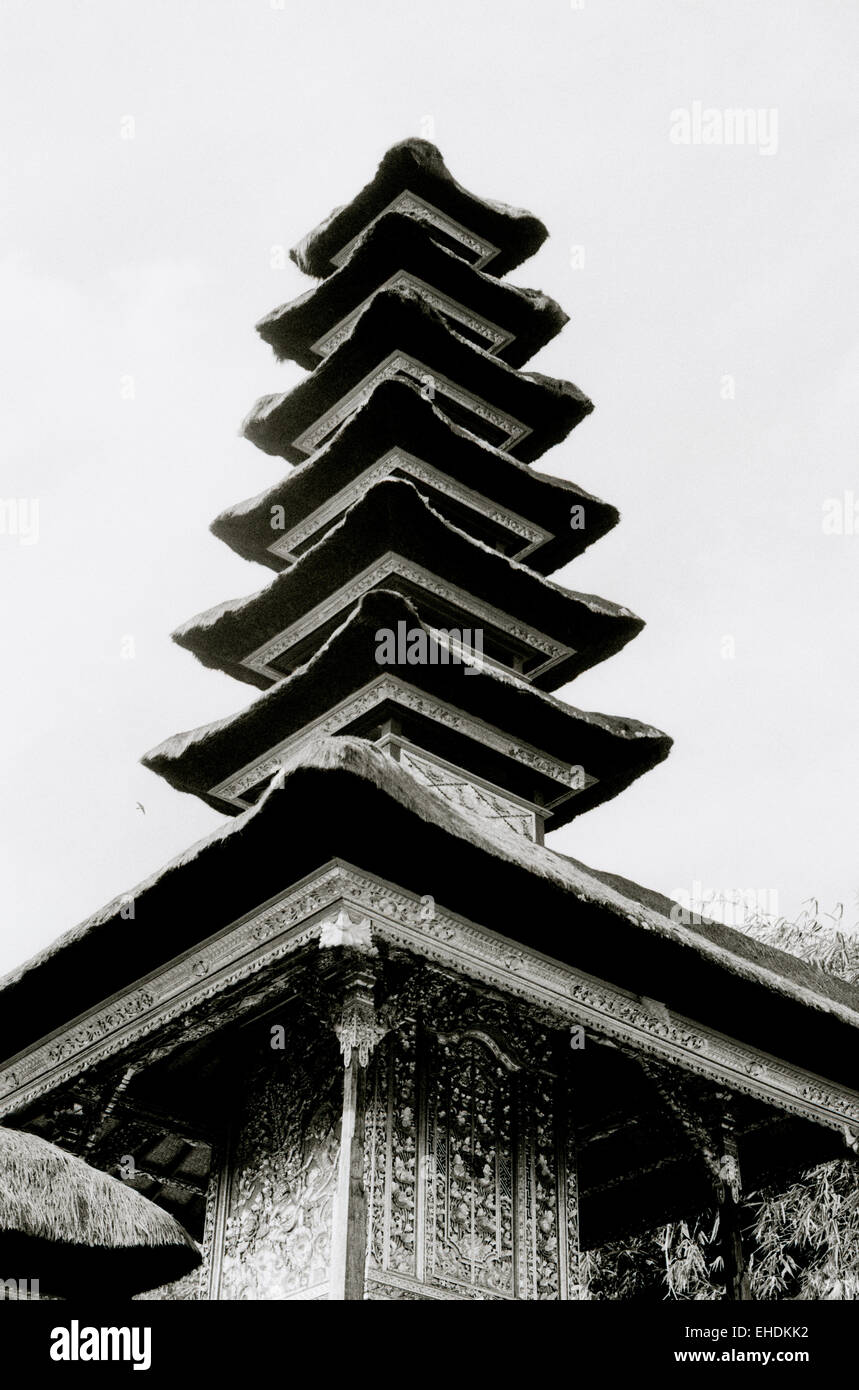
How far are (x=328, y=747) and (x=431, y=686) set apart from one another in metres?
4.11

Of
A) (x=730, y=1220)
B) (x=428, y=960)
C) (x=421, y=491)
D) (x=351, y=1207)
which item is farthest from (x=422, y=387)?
(x=351, y=1207)

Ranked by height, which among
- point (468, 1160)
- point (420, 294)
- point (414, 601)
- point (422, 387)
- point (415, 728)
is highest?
point (420, 294)

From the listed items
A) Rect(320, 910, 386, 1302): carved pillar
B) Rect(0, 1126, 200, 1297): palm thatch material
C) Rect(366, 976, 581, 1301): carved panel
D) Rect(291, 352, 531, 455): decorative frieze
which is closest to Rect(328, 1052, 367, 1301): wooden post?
Rect(320, 910, 386, 1302): carved pillar

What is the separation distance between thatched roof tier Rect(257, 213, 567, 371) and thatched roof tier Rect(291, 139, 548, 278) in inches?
24.0

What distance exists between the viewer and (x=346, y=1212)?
8.22 m

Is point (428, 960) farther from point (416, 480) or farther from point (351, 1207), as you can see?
point (416, 480)

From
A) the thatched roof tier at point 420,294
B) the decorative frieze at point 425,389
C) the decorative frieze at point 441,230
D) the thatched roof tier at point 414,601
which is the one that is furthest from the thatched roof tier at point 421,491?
the decorative frieze at point 441,230

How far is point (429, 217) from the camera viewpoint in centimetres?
1850

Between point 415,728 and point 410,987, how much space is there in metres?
3.05

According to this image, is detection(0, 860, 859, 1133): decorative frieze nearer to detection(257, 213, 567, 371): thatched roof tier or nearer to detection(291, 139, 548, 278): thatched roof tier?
detection(257, 213, 567, 371): thatched roof tier

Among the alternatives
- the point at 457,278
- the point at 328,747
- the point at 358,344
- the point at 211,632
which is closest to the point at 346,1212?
the point at 328,747

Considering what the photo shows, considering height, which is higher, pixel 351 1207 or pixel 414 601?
pixel 414 601

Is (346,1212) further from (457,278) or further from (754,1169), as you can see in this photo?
(457,278)
